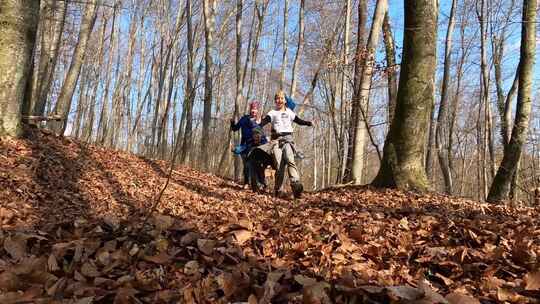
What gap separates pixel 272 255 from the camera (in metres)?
2.55

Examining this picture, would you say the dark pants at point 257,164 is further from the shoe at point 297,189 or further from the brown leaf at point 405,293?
the brown leaf at point 405,293

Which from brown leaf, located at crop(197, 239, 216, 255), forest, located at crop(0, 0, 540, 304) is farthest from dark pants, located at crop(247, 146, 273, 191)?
brown leaf, located at crop(197, 239, 216, 255)

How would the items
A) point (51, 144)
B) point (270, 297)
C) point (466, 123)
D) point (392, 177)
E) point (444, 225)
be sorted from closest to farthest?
point (270, 297)
point (444, 225)
point (392, 177)
point (51, 144)
point (466, 123)

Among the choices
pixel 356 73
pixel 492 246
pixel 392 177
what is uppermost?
pixel 356 73

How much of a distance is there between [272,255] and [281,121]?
374 cm

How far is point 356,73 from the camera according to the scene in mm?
9539

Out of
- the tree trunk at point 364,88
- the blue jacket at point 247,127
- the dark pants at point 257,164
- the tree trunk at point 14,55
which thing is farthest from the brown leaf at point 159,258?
the tree trunk at point 364,88

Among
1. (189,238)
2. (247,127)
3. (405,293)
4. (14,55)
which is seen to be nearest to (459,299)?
(405,293)

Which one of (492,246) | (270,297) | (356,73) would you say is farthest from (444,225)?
(356,73)

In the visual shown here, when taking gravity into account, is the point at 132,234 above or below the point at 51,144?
below

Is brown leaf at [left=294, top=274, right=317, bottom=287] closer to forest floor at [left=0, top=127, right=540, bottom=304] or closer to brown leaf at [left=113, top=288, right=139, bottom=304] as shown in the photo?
forest floor at [left=0, top=127, right=540, bottom=304]

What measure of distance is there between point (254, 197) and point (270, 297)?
154 inches

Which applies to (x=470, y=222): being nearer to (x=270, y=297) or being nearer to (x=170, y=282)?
(x=270, y=297)

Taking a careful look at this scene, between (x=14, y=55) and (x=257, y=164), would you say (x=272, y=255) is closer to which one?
(x=257, y=164)
